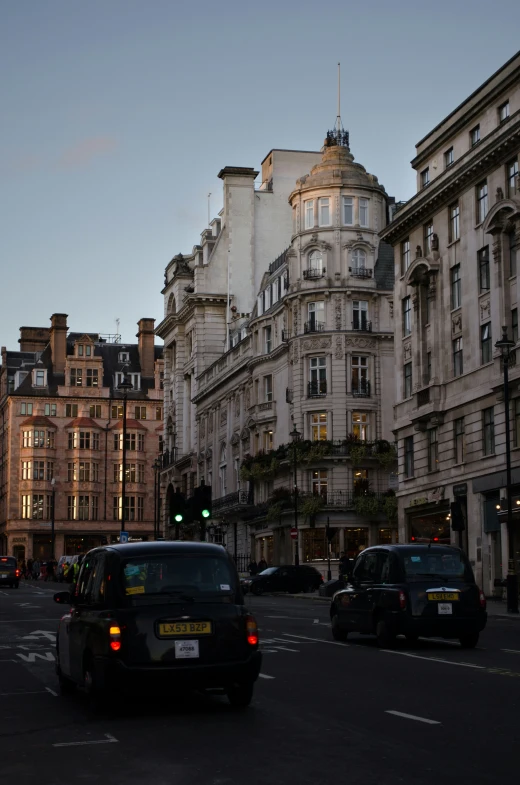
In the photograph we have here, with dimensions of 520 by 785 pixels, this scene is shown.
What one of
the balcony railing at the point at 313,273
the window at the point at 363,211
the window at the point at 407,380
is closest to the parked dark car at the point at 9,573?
the balcony railing at the point at 313,273

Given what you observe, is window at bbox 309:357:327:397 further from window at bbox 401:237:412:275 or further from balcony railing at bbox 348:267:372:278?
window at bbox 401:237:412:275

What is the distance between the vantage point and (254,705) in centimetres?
1271

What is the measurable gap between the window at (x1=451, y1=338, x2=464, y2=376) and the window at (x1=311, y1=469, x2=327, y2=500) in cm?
2031

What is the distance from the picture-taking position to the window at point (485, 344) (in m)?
45.9

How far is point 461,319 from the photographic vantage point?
4850cm

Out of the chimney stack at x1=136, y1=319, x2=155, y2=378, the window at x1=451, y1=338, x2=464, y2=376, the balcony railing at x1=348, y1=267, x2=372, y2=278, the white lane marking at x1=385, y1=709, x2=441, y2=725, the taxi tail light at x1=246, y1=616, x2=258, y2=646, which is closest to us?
the white lane marking at x1=385, y1=709, x2=441, y2=725

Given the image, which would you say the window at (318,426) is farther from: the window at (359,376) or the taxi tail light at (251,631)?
the taxi tail light at (251,631)

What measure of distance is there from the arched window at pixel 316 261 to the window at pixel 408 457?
17.5m

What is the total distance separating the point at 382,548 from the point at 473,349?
2666cm

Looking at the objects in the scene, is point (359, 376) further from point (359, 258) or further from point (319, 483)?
point (359, 258)

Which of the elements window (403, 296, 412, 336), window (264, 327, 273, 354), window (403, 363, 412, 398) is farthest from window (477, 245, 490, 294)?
window (264, 327, 273, 354)

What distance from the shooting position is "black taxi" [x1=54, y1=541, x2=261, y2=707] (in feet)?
38.2

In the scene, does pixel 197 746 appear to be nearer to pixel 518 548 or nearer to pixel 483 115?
pixel 518 548

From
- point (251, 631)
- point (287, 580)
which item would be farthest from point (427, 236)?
point (251, 631)
